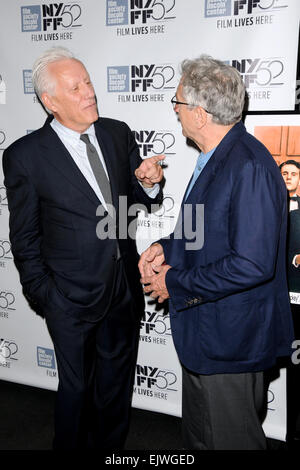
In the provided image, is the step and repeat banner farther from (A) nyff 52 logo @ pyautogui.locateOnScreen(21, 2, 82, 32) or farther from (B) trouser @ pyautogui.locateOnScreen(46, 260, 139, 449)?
(B) trouser @ pyautogui.locateOnScreen(46, 260, 139, 449)

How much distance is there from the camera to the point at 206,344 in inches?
68.1

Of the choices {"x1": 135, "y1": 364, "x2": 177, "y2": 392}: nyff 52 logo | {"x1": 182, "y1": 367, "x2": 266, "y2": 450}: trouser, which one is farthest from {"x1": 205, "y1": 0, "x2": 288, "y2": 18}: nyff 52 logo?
{"x1": 135, "y1": 364, "x2": 177, "y2": 392}: nyff 52 logo

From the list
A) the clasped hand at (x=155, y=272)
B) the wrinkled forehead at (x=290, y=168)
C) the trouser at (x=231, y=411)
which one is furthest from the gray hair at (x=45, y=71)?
the trouser at (x=231, y=411)

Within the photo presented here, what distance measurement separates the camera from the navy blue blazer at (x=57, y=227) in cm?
202

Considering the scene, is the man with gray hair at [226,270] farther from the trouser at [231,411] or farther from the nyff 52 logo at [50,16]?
the nyff 52 logo at [50,16]

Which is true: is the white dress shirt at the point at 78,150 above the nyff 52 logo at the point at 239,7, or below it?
below

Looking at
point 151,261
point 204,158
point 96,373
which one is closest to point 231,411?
point 151,261

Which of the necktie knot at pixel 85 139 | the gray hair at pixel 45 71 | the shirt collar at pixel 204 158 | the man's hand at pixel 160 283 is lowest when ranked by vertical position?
the man's hand at pixel 160 283

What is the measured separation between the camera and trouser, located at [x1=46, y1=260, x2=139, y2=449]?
7.16 feet

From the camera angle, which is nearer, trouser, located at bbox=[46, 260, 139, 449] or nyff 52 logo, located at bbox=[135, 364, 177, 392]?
trouser, located at bbox=[46, 260, 139, 449]

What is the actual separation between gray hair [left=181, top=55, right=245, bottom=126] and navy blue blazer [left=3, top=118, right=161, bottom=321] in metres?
0.68

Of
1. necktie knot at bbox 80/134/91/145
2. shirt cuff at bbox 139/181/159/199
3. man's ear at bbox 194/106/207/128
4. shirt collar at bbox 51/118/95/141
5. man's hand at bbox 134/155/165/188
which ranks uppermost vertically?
man's ear at bbox 194/106/207/128
